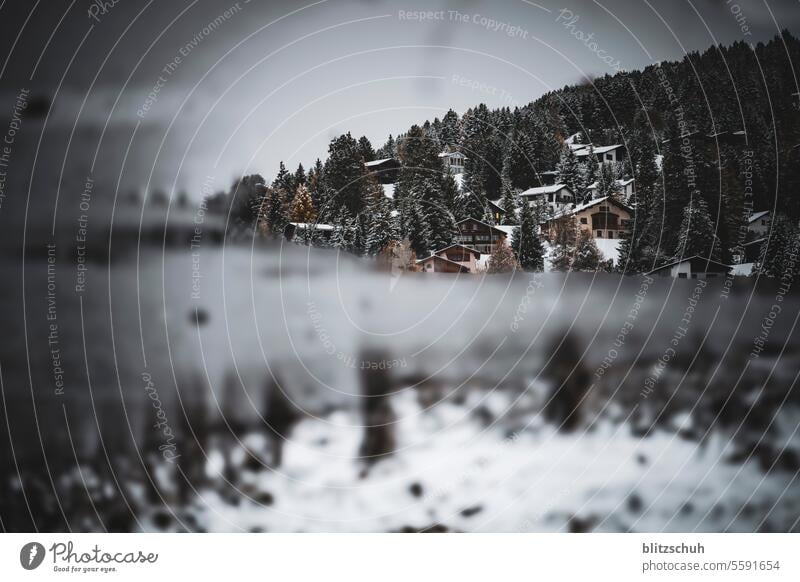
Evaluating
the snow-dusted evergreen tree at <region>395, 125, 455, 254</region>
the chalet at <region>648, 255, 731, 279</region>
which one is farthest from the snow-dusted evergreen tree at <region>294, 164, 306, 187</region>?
the chalet at <region>648, 255, 731, 279</region>

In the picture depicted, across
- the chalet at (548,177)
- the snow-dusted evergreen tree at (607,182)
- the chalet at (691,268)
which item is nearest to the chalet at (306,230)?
the chalet at (548,177)

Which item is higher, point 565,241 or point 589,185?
point 589,185

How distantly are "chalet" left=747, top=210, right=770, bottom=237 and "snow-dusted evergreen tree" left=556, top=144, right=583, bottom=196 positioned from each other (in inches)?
29.2

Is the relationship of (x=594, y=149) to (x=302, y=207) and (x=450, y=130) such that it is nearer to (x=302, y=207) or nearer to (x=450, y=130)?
(x=450, y=130)

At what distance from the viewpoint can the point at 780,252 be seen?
2.77m

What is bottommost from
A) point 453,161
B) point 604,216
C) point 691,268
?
point 691,268

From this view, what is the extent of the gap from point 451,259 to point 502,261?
21cm

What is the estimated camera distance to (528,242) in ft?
8.96

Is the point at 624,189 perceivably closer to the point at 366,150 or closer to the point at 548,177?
the point at 548,177

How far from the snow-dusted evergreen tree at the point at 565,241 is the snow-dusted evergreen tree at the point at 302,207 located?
0.99m

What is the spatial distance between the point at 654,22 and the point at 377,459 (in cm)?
212

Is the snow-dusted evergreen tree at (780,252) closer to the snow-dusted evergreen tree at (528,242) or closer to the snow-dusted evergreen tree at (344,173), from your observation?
the snow-dusted evergreen tree at (528,242)

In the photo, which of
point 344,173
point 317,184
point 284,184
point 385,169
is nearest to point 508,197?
point 385,169

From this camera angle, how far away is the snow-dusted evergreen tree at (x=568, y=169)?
2750 millimetres
